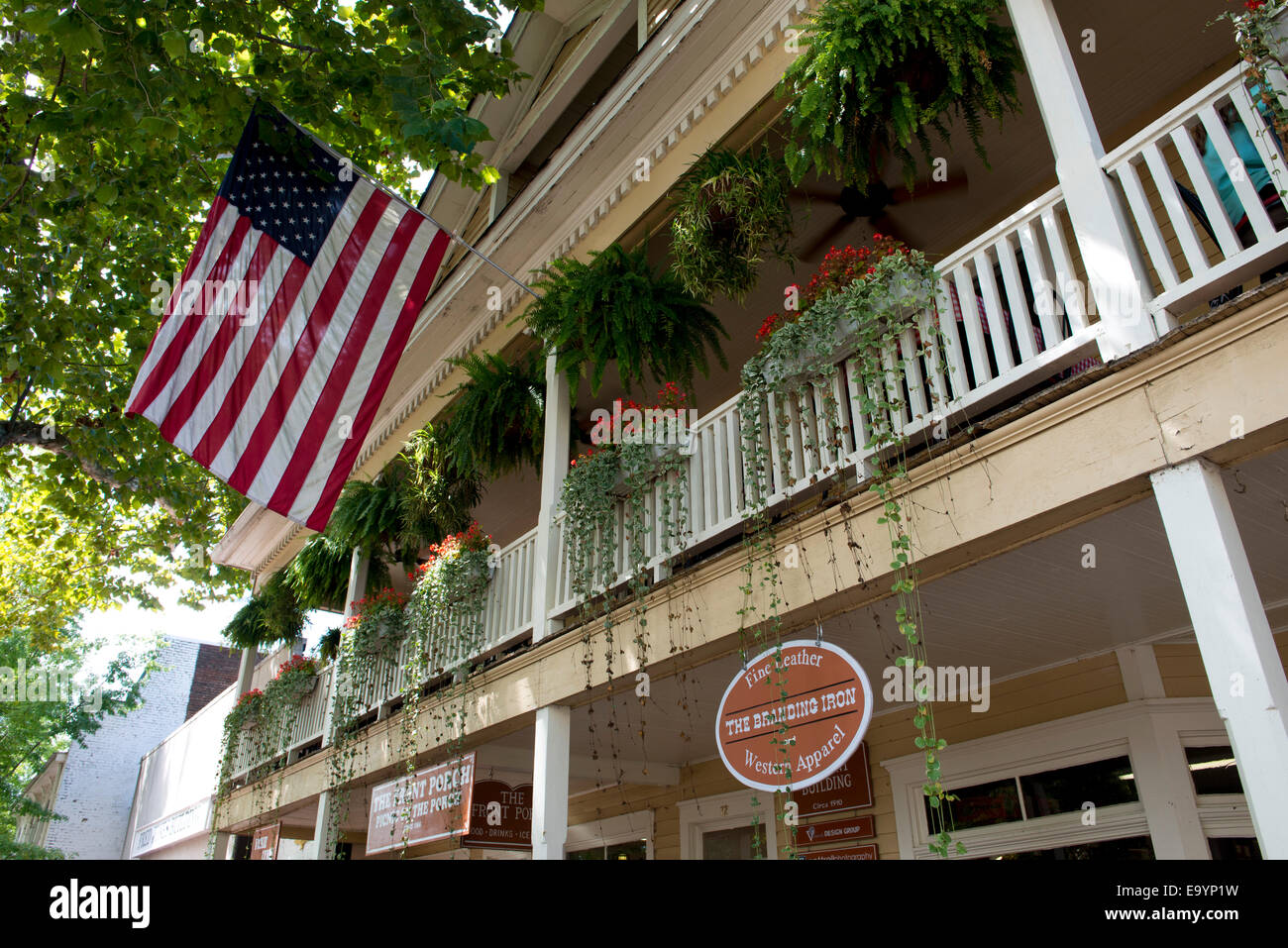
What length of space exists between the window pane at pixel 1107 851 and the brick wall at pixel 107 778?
2678 centimetres

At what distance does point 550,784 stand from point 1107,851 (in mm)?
3518

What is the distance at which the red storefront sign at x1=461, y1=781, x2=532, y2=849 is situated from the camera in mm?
6641

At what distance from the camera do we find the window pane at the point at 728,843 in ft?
26.3

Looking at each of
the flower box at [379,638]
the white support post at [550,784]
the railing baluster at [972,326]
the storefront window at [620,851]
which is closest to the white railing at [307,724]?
the flower box at [379,638]

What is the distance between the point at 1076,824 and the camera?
18.3 ft

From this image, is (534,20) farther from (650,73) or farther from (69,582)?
(69,582)

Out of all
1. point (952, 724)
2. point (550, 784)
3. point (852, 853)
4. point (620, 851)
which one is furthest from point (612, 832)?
point (952, 724)

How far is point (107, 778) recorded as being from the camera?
26016mm

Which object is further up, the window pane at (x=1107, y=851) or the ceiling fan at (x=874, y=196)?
the ceiling fan at (x=874, y=196)

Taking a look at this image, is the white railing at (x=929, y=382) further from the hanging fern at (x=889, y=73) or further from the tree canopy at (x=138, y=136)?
the tree canopy at (x=138, y=136)

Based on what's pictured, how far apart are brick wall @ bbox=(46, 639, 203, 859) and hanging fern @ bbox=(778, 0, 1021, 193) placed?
27496 mm

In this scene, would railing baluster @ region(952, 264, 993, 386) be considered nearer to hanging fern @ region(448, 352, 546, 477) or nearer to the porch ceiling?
the porch ceiling

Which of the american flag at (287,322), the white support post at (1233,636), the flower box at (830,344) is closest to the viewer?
the white support post at (1233,636)
